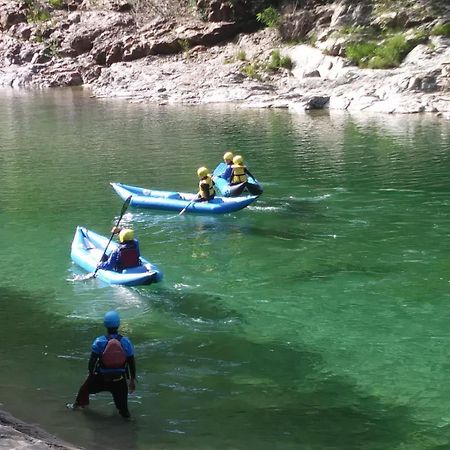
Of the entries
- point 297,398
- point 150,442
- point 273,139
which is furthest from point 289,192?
point 150,442

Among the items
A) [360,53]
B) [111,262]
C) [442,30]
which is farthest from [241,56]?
[111,262]

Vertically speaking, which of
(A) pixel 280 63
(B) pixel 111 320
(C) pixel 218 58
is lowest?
(B) pixel 111 320

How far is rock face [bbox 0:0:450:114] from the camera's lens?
107 feet

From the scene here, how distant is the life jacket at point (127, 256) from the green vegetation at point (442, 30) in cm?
2594

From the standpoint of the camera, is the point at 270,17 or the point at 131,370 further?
the point at 270,17

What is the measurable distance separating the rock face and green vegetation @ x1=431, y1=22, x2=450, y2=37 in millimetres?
401

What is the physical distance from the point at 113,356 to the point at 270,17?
35578 millimetres

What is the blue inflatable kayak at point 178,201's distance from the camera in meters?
16.6

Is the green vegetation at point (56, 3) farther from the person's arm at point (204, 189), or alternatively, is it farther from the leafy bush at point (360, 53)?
the person's arm at point (204, 189)

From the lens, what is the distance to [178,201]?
16969 millimetres

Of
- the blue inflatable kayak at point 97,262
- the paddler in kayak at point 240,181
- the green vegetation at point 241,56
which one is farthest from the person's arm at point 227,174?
the green vegetation at point 241,56

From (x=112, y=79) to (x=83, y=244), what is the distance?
30072mm

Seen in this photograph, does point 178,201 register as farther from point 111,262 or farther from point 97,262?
point 111,262

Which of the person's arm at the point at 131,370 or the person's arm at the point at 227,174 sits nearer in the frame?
the person's arm at the point at 131,370
